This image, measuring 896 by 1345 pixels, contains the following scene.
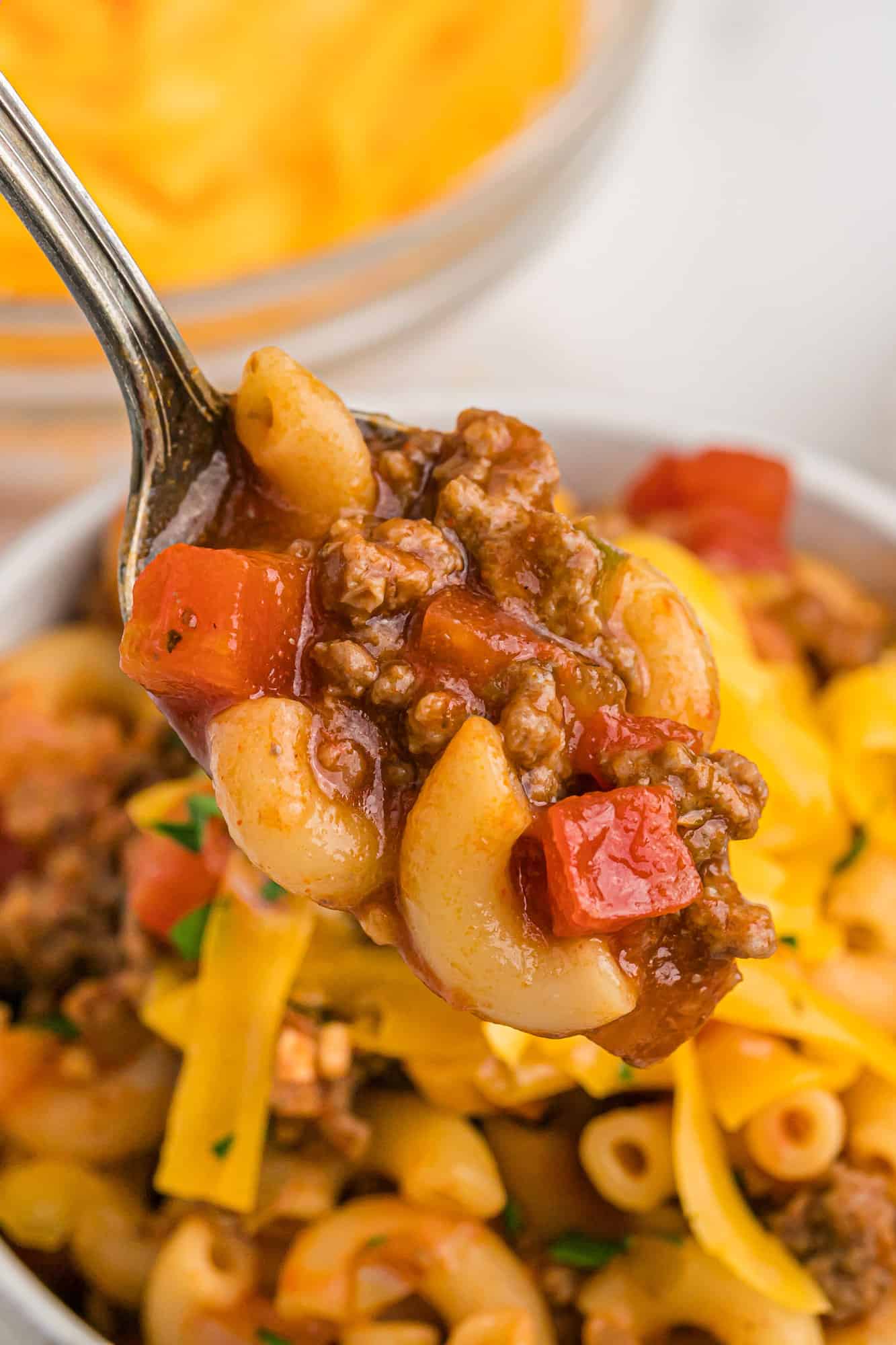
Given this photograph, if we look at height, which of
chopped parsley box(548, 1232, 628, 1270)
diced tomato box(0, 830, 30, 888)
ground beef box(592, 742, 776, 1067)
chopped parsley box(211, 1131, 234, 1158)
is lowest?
chopped parsley box(548, 1232, 628, 1270)

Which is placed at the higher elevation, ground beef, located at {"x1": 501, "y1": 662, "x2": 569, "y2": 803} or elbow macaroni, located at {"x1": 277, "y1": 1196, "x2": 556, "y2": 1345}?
ground beef, located at {"x1": 501, "y1": 662, "x2": 569, "y2": 803}

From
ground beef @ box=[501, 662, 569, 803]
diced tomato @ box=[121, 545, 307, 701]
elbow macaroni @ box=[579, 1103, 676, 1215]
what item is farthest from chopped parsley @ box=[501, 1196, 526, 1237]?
diced tomato @ box=[121, 545, 307, 701]

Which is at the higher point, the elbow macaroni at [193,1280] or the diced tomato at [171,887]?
the diced tomato at [171,887]

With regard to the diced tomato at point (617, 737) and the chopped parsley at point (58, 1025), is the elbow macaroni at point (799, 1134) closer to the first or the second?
the diced tomato at point (617, 737)

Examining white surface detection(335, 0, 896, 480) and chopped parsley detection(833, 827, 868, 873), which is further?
white surface detection(335, 0, 896, 480)

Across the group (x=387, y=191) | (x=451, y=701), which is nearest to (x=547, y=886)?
(x=451, y=701)

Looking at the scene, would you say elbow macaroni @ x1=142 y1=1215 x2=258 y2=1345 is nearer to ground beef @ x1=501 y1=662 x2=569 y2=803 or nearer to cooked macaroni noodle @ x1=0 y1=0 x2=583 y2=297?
ground beef @ x1=501 y1=662 x2=569 y2=803

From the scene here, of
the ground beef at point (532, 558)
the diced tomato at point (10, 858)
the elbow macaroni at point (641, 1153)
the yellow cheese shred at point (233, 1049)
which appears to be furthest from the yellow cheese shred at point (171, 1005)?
the ground beef at point (532, 558)
